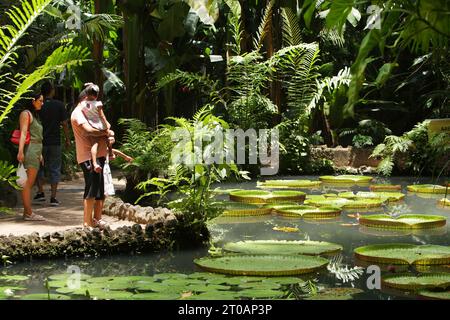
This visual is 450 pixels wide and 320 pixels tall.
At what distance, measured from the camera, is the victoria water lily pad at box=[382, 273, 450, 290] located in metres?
4.96

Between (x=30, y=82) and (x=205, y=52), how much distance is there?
38.3ft

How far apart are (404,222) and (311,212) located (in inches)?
44.6

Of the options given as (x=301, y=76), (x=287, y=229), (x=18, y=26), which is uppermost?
(x=301, y=76)

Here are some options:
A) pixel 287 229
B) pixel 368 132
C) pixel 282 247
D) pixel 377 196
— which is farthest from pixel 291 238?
pixel 368 132

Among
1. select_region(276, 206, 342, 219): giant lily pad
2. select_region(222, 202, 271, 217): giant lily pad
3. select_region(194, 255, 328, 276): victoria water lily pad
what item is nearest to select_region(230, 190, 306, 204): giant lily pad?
select_region(222, 202, 271, 217): giant lily pad

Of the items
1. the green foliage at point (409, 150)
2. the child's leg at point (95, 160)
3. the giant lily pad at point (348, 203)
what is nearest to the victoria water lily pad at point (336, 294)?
the child's leg at point (95, 160)

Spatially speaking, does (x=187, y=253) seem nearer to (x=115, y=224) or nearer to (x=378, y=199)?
(x=115, y=224)

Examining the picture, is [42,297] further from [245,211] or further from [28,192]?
[245,211]

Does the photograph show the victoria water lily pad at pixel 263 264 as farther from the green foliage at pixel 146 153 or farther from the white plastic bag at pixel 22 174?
the green foliage at pixel 146 153

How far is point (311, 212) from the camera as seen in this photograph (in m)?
8.48

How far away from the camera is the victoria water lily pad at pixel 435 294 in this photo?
4.62 meters

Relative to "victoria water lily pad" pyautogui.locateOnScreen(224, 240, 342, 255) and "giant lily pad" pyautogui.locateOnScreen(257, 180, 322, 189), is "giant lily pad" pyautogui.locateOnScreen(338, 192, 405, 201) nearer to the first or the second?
"giant lily pad" pyautogui.locateOnScreen(257, 180, 322, 189)

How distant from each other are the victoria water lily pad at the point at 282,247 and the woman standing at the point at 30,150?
2.51 m

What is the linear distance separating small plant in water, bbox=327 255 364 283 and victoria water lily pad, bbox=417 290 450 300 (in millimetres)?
670
